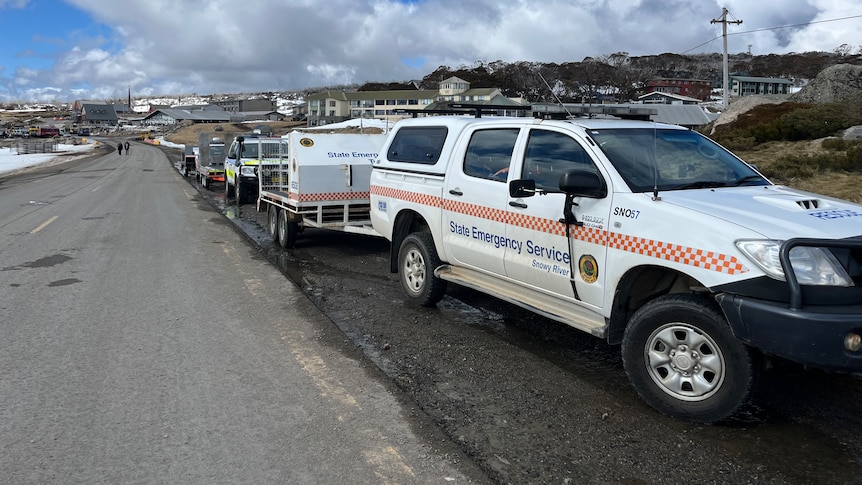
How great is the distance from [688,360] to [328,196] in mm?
7134

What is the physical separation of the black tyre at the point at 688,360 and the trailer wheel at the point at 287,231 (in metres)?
7.53

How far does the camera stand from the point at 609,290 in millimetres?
4766

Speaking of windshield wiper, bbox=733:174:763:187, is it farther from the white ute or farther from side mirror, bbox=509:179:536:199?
side mirror, bbox=509:179:536:199

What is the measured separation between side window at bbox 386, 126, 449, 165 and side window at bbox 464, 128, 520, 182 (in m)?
0.53

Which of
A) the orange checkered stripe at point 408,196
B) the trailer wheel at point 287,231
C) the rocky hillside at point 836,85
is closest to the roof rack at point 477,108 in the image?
the orange checkered stripe at point 408,196

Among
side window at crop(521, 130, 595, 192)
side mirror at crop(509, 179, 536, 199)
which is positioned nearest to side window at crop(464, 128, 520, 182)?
side window at crop(521, 130, 595, 192)

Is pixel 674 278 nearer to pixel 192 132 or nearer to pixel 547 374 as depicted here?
pixel 547 374

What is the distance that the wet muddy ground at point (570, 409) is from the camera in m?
3.75

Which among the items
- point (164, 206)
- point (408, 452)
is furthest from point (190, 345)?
point (164, 206)

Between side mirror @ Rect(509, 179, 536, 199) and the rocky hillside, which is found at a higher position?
the rocky hillside

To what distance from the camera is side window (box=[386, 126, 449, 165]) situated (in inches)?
279

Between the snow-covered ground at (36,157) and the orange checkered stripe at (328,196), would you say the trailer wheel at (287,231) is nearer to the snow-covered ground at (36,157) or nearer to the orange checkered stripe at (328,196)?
the orange checkered stripe at (328,196)

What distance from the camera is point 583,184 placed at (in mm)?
4707

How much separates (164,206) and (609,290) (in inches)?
630
